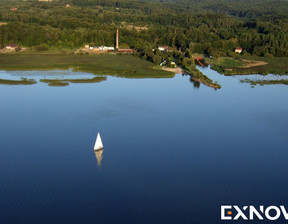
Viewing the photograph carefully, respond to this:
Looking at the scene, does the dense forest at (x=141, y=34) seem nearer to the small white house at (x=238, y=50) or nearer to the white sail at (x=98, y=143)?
the small white house at (x=238, y=50)

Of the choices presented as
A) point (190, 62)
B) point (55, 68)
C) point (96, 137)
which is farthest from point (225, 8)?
point (96, 137)

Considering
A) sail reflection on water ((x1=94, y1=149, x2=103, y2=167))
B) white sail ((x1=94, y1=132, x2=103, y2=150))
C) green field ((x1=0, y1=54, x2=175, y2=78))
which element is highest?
white sail ((x1=94, y1=132, x2=103, y2=150))

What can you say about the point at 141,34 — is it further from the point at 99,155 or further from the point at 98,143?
the point at 99,155

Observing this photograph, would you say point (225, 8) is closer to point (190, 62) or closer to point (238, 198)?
point (190, 62)

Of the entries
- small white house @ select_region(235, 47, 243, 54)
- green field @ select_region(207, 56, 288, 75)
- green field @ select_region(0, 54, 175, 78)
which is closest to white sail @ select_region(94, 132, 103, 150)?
green field @ select_region(0, 54, 175, 78)

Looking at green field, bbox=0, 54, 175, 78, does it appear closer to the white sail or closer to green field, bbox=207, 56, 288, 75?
green field, bbox=207, 56, 288, 75

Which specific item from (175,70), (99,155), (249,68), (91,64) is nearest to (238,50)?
(249,68)

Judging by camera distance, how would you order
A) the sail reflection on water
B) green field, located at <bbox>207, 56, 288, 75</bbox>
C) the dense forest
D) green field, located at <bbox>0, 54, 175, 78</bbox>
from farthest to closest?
the dense forest < green field, located at <bbox>207, 56, 288, 75</bbox> < green field, located at <bbox>0, 54, 175, 78</bbox> < the sail reflection on water

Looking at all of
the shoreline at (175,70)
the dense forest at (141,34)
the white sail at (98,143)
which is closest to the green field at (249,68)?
the dense forest at (141,34)
